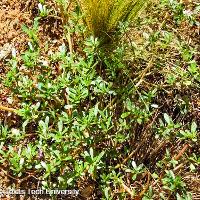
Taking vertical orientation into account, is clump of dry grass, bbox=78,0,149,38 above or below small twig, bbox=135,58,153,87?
above

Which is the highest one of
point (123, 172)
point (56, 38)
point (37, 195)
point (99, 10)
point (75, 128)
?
point (99, 10)

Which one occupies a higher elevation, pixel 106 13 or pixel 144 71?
pixel 106 13

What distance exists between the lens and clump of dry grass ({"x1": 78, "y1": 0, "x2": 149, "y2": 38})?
2.31 meters

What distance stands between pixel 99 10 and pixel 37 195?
3.41 feet

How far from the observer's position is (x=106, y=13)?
233 centimetres

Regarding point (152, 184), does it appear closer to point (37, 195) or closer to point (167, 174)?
point (167, 174)

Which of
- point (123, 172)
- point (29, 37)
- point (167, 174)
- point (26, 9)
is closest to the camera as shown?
point (167, 174)

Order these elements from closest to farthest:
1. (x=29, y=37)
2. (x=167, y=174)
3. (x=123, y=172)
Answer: (x=167, y=174)
(x=123, y=172)
(x=29, y=37)

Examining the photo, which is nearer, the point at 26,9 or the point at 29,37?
the point at 29,37

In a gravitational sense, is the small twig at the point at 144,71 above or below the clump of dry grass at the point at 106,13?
below

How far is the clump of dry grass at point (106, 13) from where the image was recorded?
231 cm

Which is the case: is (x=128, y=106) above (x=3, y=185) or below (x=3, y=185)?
above

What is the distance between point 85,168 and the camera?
209 centimetres

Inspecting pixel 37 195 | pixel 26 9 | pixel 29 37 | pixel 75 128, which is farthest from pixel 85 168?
pixel 26 9
